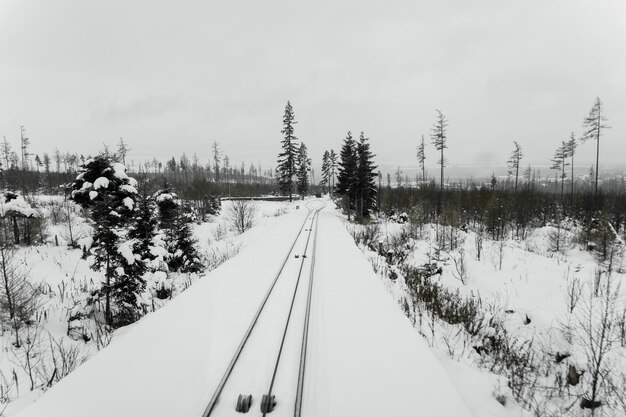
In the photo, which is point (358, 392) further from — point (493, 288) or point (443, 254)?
point (443, 254)

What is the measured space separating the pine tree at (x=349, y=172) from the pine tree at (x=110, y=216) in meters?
28.7

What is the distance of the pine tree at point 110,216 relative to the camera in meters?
8.26

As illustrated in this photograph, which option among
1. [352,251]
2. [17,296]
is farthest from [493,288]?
[17,296]

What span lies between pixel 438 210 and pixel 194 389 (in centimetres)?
3791

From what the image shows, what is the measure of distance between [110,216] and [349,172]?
3047 cm

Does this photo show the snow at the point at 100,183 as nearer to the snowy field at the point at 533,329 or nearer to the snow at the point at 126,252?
the snow at the point at 126,252

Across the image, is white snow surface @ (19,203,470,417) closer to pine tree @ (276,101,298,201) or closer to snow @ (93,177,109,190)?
snow @ (93,177,109,190)

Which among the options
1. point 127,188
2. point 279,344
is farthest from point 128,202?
point 279,344

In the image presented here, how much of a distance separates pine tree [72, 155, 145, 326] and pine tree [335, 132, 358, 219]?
28671 mm

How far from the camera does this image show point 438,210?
36719 millimetres

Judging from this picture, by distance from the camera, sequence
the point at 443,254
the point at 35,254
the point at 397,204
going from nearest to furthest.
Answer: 1. the point at 443,254
2. the point at 35,254
3. the point at 397,204

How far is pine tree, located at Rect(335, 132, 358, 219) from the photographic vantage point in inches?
1394

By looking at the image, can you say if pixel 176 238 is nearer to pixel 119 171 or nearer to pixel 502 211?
pixel 119 171

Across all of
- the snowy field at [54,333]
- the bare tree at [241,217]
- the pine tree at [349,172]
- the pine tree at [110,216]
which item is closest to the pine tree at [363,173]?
the pine tree at [349,172]
